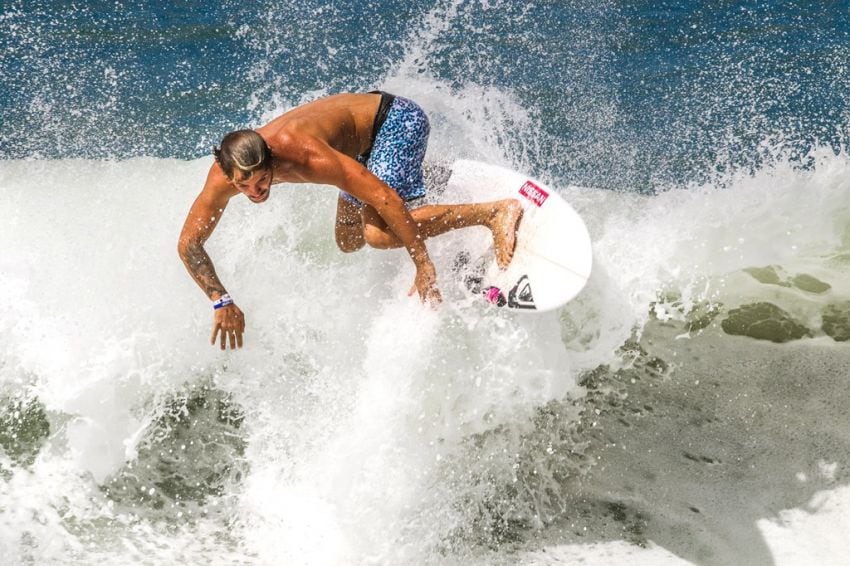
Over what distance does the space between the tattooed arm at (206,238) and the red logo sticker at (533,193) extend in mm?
1756

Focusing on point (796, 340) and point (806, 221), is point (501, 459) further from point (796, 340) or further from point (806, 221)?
point (806, 221)

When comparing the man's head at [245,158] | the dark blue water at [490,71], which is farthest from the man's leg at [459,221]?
the dark blue water at [490,71]

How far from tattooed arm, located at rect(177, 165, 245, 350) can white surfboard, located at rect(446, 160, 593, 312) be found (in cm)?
142

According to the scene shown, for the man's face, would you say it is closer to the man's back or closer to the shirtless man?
the shirtless man

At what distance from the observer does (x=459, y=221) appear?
169 inches

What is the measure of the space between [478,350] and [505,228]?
75cm

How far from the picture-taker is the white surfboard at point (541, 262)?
4297 millimetres

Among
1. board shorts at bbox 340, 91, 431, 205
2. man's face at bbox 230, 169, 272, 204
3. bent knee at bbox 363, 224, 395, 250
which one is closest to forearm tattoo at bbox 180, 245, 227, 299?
man's face at bbox 230, 169, 272, 204

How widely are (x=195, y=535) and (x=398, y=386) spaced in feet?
4.87

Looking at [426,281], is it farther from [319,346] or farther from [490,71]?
[490,71]

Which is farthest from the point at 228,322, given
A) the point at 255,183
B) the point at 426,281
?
the point at 426,281

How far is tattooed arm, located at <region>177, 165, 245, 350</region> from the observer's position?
375 centimetres

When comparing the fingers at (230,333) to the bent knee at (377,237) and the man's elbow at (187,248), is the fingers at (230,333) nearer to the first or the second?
the man's elbow at (187,248)

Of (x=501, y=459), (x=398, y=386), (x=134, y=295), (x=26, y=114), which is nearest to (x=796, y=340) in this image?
(x=501, y=459)
